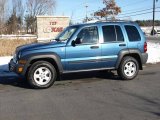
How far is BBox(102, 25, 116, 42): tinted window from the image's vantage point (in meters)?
10.00

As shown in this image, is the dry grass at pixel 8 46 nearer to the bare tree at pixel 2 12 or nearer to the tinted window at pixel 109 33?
the tinted window at pixel 109 33

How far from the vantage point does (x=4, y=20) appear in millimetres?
46031

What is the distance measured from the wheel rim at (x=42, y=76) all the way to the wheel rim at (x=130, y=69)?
2.49 metres

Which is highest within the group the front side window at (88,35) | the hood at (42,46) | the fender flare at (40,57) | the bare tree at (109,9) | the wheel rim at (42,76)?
the bare tree at (109,9)

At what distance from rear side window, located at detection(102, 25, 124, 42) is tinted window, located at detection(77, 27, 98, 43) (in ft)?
0.99

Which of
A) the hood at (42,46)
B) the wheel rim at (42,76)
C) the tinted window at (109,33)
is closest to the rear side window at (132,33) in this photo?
the tinted window at (109,33)

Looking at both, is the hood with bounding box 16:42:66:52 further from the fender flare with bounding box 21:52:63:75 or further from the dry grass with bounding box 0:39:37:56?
the dry grass with bounding box 0:39:37:56

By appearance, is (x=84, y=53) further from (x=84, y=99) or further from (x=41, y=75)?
(x=84, y=99)

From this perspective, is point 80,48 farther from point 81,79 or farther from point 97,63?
point 81,79

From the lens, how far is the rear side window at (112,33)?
10016 mm

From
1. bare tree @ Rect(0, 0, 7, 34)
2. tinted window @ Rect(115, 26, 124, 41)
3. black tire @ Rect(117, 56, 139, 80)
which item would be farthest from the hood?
bare tree @ Rect(0, 0, 7, 34)

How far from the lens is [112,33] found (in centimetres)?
1014

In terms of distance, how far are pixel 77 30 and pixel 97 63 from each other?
114cm

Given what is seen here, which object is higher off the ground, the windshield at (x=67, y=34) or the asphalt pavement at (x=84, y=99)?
the windshield at (x=67, y=34)
